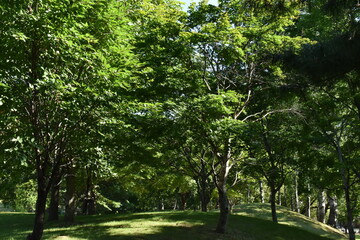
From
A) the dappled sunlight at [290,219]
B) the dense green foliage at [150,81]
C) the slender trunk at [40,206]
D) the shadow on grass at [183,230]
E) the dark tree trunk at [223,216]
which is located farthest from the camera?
the dappled sunlight at [290,219]

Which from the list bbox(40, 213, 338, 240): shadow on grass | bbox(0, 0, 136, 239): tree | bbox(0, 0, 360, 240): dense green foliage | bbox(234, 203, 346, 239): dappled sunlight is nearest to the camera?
bbox(0, 0, 136, 239): tree

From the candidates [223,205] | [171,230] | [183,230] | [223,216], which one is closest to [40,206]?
[171,230]

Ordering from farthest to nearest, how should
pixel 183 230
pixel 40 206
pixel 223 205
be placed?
1. pixel 223 205
2. pixel 183 230
3. pixel 40 206

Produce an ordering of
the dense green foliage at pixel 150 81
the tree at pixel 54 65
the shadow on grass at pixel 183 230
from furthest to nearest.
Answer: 1. the shadow on grass at pixel 183 230
2. the dense green foliage at pixel 150 81
3. the tree at pixel 54 65

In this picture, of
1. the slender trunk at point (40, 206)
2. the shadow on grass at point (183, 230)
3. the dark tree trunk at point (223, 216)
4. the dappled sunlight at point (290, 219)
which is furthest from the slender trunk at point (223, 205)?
the dappled sunlight at point (290, 219)

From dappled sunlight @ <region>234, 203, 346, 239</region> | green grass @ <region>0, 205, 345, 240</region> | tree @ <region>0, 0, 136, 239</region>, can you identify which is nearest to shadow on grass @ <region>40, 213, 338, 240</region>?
green grass @ <region>0, 205, 345, 240</region>

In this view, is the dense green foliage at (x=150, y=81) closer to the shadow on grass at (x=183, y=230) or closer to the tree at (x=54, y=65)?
the tree at (x=54, y=65)

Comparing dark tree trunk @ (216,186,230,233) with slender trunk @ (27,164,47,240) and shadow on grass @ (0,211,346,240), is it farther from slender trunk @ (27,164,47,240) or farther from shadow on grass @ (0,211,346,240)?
slender trunk @ (27,164,47,240)

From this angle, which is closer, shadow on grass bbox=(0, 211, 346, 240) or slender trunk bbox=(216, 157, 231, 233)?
shadow on grass bbox=(0, 211, 346, 240)

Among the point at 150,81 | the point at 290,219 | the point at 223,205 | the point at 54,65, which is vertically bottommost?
the point at 290,219

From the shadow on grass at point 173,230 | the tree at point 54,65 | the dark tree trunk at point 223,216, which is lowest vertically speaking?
the shadow on grass at point 173,230

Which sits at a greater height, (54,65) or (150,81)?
(150,81)

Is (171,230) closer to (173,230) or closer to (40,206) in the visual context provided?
(173,230)

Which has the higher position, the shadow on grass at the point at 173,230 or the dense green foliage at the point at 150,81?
the dense green foliage at the point at 150,81
